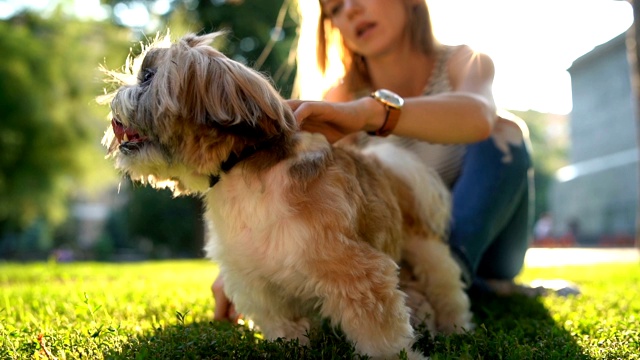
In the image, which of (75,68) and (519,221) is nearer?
(519,221)

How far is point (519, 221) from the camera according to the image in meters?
4.52

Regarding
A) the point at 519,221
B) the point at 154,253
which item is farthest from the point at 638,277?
the point at 154,253

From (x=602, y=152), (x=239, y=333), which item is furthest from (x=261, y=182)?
(x=602, y=152)

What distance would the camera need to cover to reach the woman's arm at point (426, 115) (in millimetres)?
2762

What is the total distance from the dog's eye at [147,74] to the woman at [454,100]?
1323 mm

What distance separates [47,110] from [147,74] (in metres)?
18.8

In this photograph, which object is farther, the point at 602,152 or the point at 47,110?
the point at 602,152

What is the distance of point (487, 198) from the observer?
3.88 metres

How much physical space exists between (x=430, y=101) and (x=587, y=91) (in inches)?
1165

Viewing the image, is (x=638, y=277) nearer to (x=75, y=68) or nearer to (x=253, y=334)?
(x=253, y=334)

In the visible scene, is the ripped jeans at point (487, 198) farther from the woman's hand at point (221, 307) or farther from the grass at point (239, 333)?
the woman's hand at point (221, 307)

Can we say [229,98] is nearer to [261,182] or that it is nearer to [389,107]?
[261,182]

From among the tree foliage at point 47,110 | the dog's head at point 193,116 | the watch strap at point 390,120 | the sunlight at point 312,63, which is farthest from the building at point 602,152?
the dog's head at point 193,116

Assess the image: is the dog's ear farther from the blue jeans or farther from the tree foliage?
the tree foliage
